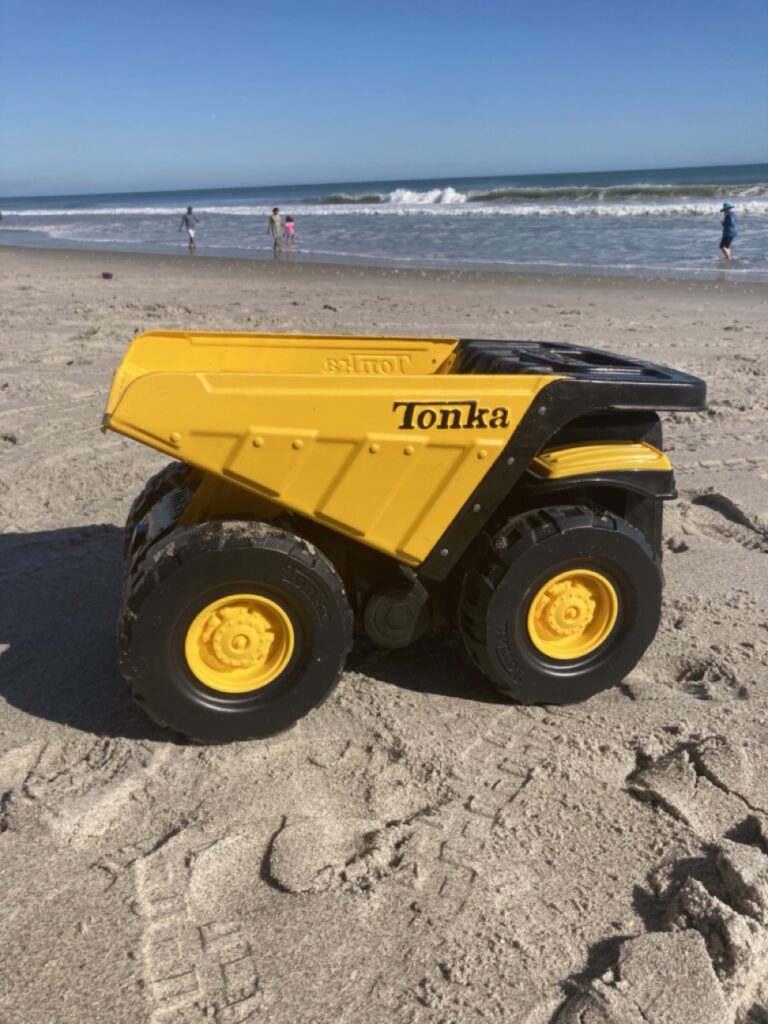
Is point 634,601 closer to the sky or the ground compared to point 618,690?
closer to the sky

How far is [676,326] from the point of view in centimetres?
989

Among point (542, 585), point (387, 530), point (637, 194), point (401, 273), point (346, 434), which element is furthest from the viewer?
point (637, 194)

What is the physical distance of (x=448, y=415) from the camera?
2.58 metres

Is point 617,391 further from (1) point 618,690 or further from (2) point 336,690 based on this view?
(2) point 336,690

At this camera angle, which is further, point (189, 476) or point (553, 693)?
point (189, 476)

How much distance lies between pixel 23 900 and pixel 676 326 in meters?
9.30

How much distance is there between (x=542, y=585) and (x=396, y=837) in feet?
2.97

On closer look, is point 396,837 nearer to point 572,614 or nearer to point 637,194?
point 572,614

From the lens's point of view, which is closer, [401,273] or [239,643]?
[239,643]

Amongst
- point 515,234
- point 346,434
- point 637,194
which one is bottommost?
Answer: point 515,234

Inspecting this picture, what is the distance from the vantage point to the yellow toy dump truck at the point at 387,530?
2.51 m

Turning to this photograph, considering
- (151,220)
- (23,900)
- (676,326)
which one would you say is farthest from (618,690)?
(151,220)

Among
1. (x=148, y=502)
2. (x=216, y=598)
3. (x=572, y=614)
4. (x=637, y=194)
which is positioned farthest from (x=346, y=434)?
(x=637, y=194)

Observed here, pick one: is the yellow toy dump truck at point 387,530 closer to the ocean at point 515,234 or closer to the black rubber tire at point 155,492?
the black rubber tire at point 155,492
